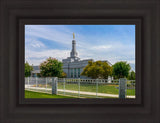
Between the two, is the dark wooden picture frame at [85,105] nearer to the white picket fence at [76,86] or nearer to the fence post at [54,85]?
the white picket fence at [76,86]

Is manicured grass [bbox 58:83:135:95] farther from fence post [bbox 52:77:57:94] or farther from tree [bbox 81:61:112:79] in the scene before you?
tree [bbox 81:61:112:79]

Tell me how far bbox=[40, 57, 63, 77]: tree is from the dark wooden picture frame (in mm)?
4836

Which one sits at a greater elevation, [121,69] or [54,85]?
[121,69]

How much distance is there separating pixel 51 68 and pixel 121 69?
9.51 feet

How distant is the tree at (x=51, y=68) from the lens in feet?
18.3

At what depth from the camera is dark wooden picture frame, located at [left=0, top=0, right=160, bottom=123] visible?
72cm

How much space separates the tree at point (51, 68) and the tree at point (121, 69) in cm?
235

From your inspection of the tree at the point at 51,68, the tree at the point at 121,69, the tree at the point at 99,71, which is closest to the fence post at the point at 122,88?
the tree at the point at 121,69

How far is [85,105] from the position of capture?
0.79 metres

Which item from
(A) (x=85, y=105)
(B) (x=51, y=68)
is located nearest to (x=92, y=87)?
(B) (x=51, y=68)

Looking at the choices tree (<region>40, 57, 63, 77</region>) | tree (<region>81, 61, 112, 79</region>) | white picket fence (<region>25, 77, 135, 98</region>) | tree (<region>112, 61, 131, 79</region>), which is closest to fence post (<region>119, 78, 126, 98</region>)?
white picket fence (<region>25, 77, 135, 98</region>)

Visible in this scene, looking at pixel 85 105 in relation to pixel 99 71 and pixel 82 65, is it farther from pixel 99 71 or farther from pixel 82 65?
pixel 82 65
